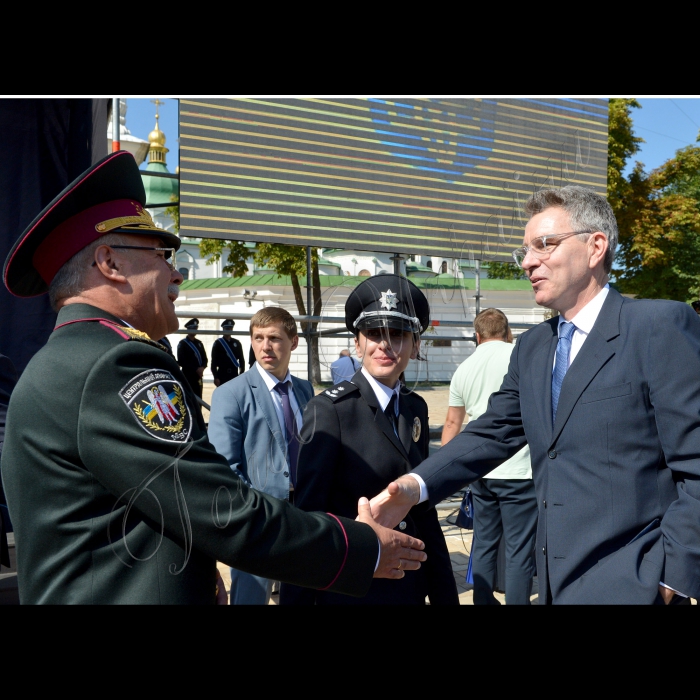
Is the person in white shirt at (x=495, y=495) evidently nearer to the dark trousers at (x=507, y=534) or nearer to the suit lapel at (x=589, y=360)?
the dark trousers at (x=507, y=534)

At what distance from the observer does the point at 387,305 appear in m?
2.53

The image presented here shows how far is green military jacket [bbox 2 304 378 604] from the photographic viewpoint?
1.37m

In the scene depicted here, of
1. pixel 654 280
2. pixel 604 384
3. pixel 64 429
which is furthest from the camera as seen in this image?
pixel 654 280

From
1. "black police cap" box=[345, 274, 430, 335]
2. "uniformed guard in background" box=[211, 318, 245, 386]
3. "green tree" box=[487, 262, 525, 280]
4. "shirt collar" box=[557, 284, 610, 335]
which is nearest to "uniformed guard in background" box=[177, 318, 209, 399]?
"uniformed guard in background" box=[211, 318, 245, 386]

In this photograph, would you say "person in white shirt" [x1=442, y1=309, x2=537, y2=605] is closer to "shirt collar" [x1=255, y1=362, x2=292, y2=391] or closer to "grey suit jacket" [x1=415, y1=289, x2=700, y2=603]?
"shirt collar" [x1=255, y1=362, x2=292, y2=391]

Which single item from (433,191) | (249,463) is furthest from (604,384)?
(433,191)

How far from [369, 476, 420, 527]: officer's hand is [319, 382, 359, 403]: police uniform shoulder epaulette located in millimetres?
364

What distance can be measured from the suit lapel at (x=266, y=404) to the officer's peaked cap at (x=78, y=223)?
2.04m

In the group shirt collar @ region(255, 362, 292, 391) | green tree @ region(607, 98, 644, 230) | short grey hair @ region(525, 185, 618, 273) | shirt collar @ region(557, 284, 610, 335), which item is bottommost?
shirt collar @ region(255, 362, 292, 391)

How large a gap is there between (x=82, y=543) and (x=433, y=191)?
5.09 metres

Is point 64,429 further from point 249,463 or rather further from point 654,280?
point 654,280

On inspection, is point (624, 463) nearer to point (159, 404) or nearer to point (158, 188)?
point (159, 404)

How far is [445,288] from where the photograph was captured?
5672 millimetres

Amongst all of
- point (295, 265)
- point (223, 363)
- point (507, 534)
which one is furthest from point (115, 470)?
point (223, 363)
